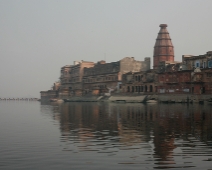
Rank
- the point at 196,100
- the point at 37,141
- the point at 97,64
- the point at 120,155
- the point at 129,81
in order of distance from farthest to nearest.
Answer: the point at 97,64
the point at 129,81
the point at 196,100
the point at 37,141
the point at 120,155

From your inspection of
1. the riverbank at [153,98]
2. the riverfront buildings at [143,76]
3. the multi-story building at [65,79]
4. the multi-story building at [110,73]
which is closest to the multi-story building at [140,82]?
the riverfront buildings at [143,76]

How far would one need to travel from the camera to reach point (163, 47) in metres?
87.4

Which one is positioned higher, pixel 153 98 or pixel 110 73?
pixel 110 73

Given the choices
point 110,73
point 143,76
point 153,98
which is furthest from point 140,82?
point 110,73

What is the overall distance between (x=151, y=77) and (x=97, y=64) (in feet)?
97.5

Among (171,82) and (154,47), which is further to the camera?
(154,47)

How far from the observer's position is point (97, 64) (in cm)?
10262

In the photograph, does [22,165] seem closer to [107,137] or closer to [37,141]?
[37,141]

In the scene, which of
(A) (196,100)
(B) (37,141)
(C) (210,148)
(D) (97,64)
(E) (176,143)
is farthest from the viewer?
(D) (97,64)

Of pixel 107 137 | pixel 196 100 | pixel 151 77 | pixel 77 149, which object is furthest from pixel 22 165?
pixel 151 77

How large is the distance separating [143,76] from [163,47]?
43.6ft

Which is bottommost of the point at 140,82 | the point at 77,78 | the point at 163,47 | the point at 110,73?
the point at 140,82

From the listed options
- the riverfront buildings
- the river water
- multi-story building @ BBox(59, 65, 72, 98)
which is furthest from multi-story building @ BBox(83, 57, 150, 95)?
the river water

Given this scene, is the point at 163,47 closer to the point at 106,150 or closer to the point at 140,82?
the point at 140,82
